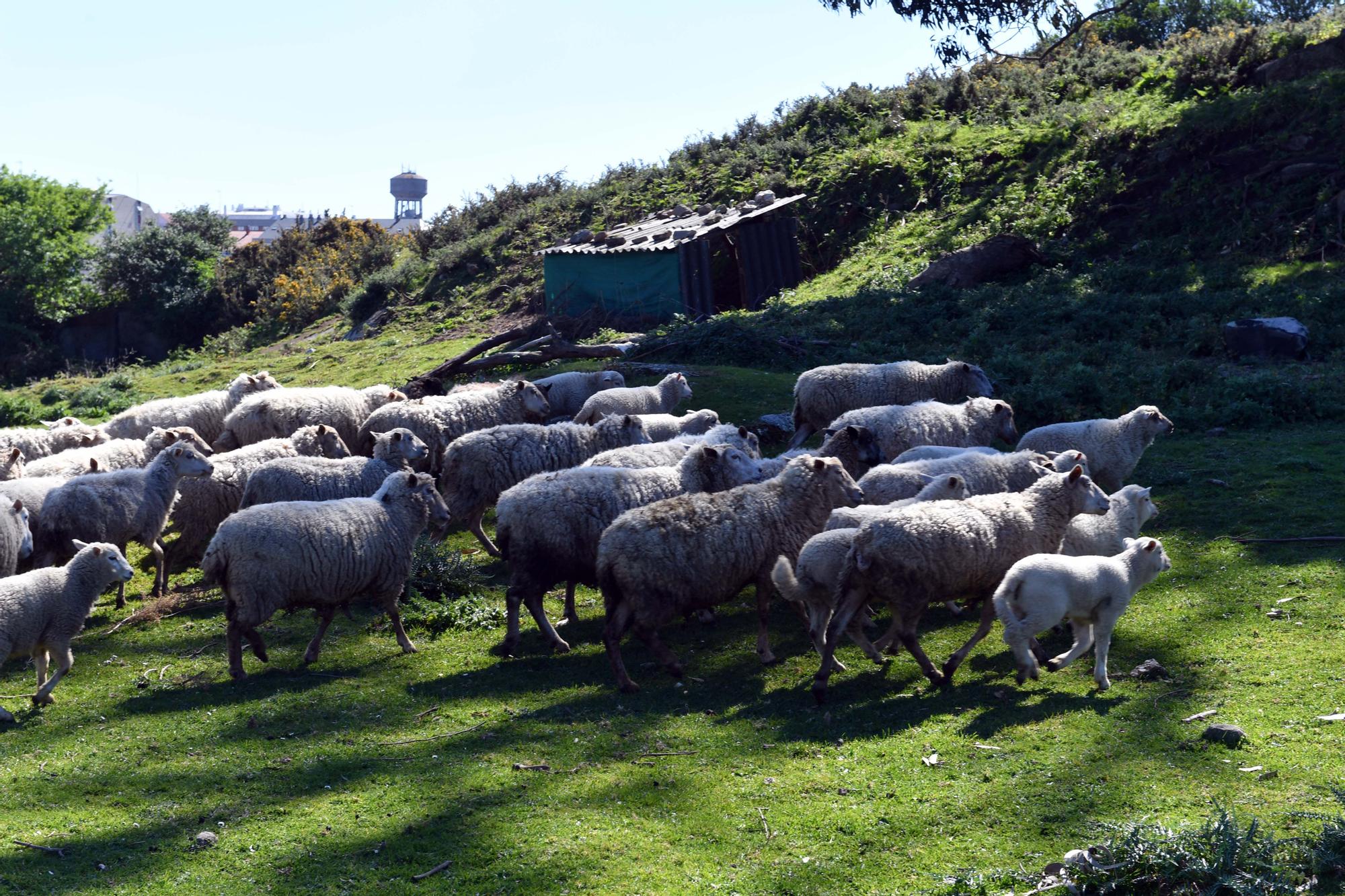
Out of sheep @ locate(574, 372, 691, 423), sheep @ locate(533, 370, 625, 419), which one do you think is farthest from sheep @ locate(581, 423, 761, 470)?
sheep @ locate(533, 370, 625, 419)

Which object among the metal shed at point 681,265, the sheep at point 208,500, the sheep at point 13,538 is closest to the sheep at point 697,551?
the sheep at point 208,500

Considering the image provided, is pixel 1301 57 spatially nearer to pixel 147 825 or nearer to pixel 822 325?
pixel 822 325

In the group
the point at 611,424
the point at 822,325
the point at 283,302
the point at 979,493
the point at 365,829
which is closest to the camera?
the point at 365,829

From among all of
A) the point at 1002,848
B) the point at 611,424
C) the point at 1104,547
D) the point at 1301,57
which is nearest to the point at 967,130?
the point at 1301,57

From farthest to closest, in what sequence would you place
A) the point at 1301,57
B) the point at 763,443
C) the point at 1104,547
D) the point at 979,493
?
the point at 1301,57
the point at 763,443
the point at 979,493
the point at 1104,547

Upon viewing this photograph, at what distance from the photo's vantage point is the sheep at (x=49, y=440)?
1482cm

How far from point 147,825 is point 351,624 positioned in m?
4.13

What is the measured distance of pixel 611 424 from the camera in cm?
1256

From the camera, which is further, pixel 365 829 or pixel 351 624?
pixel 351 624

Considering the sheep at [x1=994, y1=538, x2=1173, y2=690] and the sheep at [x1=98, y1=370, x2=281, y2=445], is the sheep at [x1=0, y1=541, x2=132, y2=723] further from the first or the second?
the sheep at [x1=98, y1=370, x2=281, y2=445]

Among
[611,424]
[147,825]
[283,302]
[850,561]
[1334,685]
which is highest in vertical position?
[283,302]

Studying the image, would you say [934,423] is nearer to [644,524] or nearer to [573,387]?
[644,524]

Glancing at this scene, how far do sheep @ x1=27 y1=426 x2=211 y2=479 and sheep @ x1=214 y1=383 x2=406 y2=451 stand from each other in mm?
1434

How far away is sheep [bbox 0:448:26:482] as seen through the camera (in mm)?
13055
